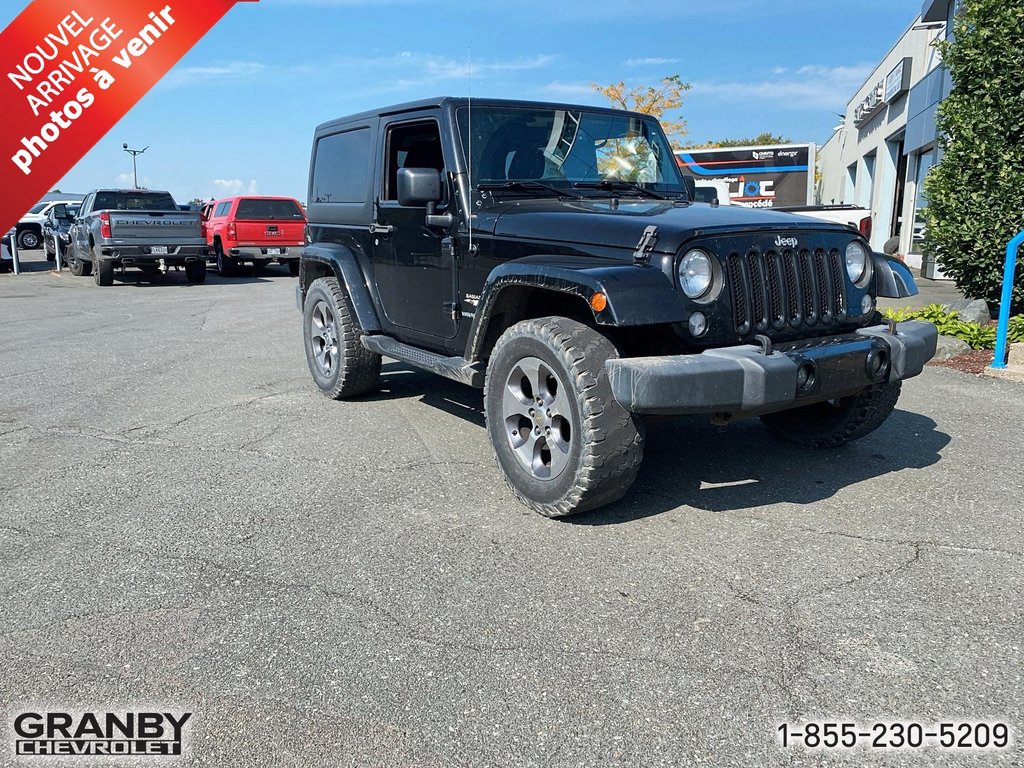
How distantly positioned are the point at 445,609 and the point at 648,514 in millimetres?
1283

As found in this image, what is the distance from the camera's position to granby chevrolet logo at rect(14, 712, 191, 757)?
91.2 inches

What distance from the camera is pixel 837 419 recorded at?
15.5 feet

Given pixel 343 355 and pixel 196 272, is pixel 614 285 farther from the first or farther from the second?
pixel 196 272

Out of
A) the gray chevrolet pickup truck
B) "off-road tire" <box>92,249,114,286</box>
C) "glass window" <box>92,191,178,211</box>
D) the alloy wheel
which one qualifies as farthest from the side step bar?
"glass window" <box>92,191,178,211</box>

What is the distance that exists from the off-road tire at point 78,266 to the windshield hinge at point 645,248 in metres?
18.7

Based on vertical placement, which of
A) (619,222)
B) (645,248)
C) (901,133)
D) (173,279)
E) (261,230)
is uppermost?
(901,133)

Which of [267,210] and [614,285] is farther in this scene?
[267,210]

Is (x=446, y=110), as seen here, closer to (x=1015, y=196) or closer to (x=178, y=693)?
(x=178, y=693)

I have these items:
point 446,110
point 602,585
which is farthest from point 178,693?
point 446,110

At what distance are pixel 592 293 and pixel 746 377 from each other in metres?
0.73

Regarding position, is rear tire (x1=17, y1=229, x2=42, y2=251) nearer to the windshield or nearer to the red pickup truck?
the red pickup truck

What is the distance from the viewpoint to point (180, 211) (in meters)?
16.6

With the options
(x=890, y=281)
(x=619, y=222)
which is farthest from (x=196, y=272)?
(x=890, y=281)

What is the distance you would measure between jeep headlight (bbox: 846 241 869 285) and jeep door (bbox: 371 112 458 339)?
2.15m
